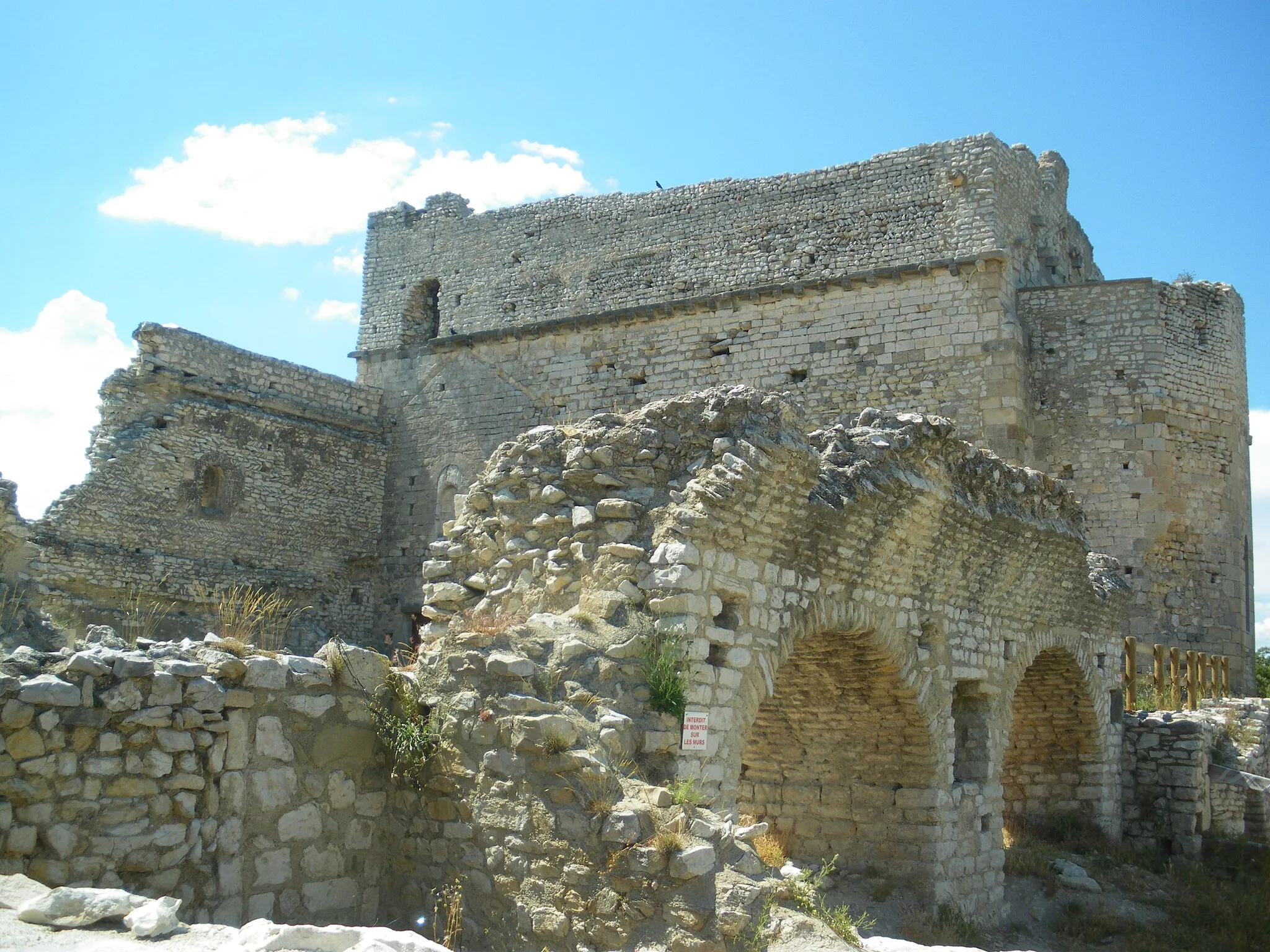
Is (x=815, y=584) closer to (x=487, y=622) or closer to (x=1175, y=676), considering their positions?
(x=487, y=622)

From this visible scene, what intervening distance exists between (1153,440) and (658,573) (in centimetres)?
1381

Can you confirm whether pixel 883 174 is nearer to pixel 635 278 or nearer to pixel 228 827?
pixel 635 278

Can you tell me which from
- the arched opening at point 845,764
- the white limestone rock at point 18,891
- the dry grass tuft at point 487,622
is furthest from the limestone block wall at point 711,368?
the white limestone rock at point 18,891

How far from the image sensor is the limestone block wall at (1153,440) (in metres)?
17.6

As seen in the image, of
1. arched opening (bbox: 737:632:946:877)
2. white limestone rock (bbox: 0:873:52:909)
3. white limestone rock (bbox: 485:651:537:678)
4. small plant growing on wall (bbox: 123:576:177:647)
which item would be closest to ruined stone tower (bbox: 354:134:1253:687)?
small plant growing on wall (bbox: 123:576:177:647)

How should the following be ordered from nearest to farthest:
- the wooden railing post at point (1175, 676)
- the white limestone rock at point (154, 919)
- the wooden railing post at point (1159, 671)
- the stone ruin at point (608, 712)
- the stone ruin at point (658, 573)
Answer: the white limestone rock at point (154, 919) → the stone ruin at point (608, 712) → the stone ruin at point (658, 573) → the wooden railing post at point (1159, 671) → the wooden railing post at point (1175, 676)

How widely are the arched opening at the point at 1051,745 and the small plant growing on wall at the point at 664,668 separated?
745cm

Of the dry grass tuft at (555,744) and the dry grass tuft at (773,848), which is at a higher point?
the dry grass tuft at (555,744)

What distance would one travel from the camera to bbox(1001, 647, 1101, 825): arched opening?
1261cm

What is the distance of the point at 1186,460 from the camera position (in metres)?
17.9

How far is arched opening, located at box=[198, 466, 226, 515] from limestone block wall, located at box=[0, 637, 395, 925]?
525 inches

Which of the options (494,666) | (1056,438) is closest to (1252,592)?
(1056,438)

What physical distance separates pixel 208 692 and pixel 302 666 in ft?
1.76

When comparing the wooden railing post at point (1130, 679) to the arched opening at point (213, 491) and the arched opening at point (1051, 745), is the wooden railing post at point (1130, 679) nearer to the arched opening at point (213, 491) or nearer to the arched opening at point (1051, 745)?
the arched opening at point (1051, 745)
